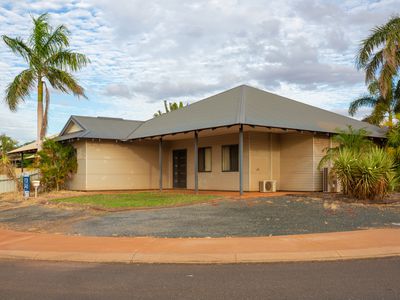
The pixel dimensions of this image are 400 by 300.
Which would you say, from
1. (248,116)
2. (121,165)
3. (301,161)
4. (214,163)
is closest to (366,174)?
(248,116)

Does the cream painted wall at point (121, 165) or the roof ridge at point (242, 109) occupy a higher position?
the roof ridge at point (242, 109)

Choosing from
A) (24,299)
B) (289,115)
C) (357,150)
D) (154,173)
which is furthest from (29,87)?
(24,299)

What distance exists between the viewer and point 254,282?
22.5 feet

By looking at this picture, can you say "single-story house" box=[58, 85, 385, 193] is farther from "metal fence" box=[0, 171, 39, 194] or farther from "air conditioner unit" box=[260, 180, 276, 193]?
"metal fence" box=[0, 171, 39, 194]

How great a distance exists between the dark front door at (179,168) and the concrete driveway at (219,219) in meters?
10.0

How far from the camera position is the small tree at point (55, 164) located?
24.3 metres

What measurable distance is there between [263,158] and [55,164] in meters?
10.9

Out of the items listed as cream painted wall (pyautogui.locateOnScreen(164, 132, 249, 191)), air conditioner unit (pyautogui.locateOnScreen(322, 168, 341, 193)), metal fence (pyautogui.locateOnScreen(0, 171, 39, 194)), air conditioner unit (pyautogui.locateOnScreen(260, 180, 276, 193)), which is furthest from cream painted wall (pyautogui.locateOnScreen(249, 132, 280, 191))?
metal fence (pyautogui.locateOnScreen(0, 171, 39, 194))

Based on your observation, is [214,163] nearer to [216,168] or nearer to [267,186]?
[216,168]

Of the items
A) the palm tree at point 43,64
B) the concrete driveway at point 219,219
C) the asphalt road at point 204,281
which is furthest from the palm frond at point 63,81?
the asphalt road at point 204,281

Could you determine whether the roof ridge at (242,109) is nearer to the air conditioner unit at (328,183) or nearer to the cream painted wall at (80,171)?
the air conditioner unit at (328,183)

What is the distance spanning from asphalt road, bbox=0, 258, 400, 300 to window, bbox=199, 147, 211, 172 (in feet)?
53.6

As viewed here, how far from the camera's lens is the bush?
636 inches

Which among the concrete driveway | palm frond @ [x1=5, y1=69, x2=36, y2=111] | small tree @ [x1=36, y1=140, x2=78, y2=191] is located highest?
palm frond @ [x1=5, y1=69, x2=36, y2=111]
